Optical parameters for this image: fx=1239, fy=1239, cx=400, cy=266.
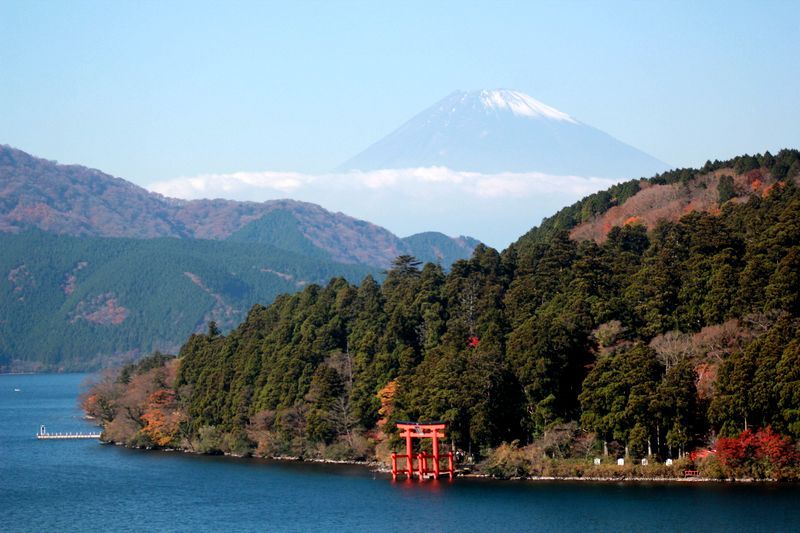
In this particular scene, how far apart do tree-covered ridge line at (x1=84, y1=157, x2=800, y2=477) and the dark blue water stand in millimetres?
2733

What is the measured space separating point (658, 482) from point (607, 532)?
8.35 m

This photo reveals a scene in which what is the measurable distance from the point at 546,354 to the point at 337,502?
1157cm

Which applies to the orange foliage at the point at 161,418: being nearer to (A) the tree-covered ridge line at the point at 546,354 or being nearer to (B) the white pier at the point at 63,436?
(A) the tree-covered ridge line at the point at 546,354

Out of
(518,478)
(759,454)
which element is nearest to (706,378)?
(759,454)

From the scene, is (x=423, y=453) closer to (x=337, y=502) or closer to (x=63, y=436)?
(x=337, y=502)

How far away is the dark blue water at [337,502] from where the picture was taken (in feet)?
136

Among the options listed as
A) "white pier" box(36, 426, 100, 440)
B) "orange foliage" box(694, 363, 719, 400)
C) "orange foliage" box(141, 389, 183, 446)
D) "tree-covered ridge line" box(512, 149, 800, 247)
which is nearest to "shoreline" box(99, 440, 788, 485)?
"orange foliage" box(694, 363, 719, 400)

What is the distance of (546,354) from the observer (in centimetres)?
5303

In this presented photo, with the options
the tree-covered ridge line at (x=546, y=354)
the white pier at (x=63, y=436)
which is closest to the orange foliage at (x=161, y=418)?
the tree-covered ridge line at (x=546, y=354)

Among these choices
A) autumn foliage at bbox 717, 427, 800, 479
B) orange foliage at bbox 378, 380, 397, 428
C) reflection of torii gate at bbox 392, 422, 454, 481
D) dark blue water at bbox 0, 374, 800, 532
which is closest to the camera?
dark blue water at bbox 0, 374, 800, 532

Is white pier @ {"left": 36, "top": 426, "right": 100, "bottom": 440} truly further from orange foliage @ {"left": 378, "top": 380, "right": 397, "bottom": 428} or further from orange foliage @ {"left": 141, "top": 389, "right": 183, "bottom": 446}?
orange foliage @ {"left": 378, "top": 380, "right": 397, "bottom": 428}

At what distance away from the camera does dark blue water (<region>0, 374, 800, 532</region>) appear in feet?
136

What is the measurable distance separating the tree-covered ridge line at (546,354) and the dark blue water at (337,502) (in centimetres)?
273

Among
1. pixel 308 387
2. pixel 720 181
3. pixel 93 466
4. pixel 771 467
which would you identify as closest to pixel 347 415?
pixel 308 387
